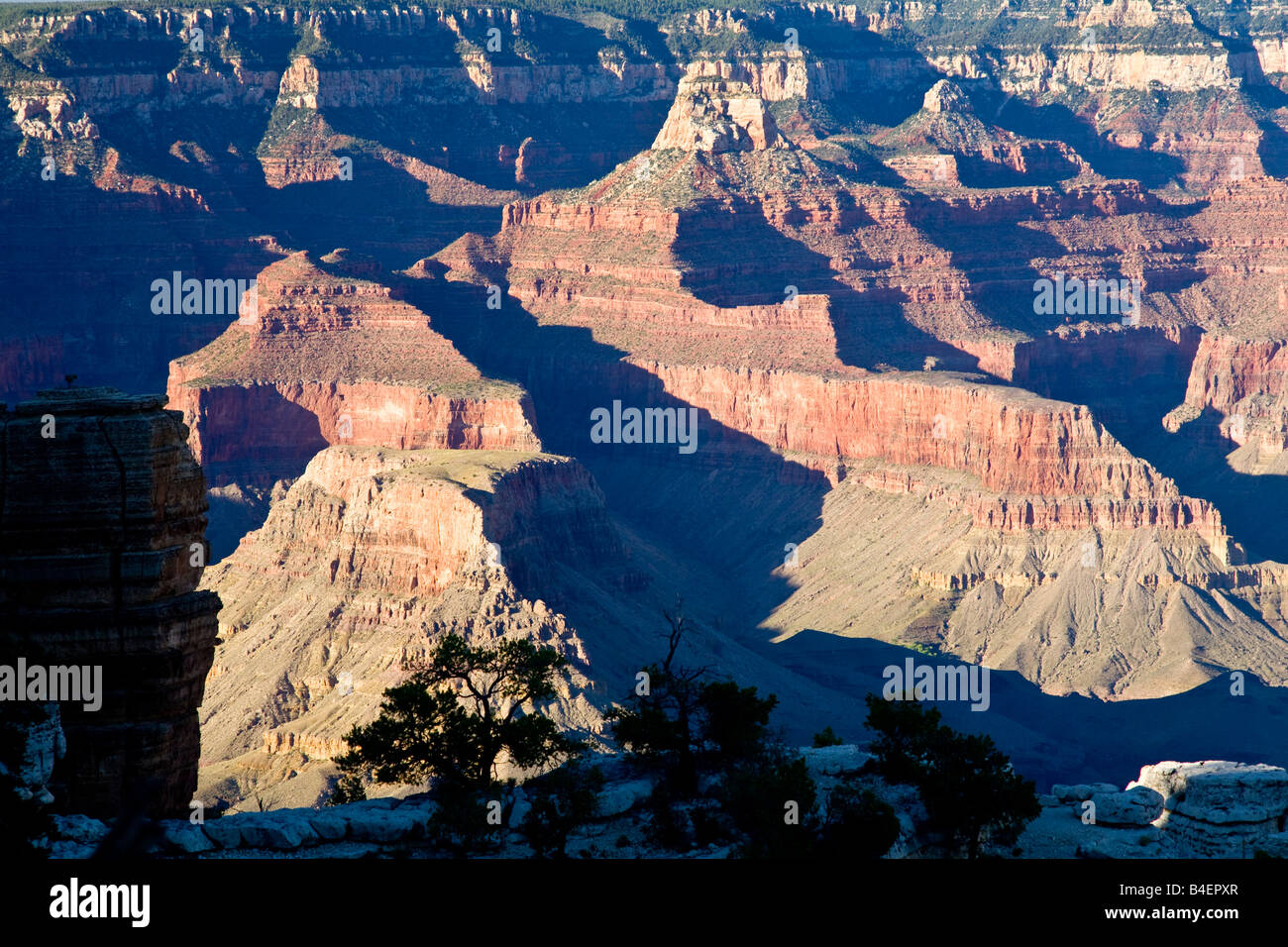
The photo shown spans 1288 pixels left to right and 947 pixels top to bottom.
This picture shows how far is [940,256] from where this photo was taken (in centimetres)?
15925

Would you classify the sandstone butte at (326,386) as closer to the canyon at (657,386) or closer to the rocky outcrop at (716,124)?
the canyon at (657,386)

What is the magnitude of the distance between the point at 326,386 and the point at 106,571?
83.3 m

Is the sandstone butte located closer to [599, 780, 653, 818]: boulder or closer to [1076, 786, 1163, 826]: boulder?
[599, 780, 653, 818]: boulder

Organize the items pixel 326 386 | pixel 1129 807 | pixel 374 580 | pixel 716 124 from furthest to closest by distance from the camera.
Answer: pixel 716 124 → pixel 326 386 → pixel 374 580 → pixel 1129 807

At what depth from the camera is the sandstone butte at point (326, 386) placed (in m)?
120

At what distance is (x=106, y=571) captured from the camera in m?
44.0

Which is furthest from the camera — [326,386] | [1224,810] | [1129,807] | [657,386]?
[657,386]

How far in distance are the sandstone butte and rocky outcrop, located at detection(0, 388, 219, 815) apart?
231 ft

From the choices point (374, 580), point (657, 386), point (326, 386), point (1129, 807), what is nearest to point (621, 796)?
point (1129, 807)

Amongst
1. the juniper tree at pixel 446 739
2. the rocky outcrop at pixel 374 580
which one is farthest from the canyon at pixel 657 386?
the juniper tree at pixel 446 739

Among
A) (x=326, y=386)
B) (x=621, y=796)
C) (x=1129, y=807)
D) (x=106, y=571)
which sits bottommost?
(x=1129, y=807)

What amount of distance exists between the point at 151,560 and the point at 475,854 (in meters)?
7.34

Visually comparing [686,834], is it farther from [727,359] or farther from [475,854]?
[727,359]

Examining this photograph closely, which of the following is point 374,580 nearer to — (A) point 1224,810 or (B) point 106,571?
(B) point 106,571
